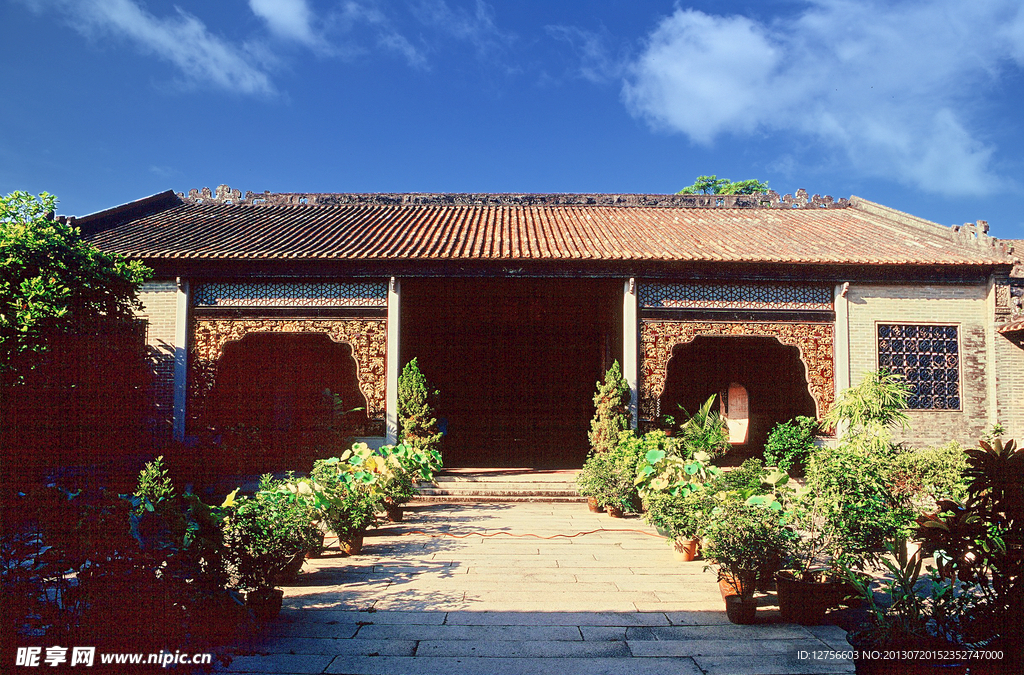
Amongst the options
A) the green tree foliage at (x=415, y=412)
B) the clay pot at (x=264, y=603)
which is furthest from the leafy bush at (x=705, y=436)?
the clay pot at (x=264, y=603)

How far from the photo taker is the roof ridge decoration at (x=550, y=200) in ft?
50.7

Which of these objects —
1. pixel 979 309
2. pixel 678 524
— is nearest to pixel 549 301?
pixel 979 309

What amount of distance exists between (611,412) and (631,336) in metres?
1.43

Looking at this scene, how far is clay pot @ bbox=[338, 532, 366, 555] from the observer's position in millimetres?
6043

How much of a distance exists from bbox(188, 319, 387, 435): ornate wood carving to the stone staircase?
1703 millimetres

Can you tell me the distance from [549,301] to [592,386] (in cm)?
271

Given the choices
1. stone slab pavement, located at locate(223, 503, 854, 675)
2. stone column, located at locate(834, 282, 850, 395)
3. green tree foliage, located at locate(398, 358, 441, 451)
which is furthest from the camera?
stone column, located at locate(834, 282, 850, 395)

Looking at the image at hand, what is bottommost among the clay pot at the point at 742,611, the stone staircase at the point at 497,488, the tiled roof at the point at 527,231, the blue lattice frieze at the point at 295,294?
the stone staircase at the point at 497,488

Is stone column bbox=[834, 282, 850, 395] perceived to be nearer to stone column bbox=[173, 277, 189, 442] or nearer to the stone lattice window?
the stone lattice window

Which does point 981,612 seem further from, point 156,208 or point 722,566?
point 156,208

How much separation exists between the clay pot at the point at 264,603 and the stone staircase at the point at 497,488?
5.49 metres

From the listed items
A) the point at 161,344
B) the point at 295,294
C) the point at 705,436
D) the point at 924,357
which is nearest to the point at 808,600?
the point at 705,436

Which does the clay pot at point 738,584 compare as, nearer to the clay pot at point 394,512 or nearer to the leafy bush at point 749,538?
the leafy bush at point 749,538

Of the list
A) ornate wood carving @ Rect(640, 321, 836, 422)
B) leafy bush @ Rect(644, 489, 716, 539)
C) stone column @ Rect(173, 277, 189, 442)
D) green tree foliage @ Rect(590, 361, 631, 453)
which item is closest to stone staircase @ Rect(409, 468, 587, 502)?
green tree foliage @ Rect(590, 361, 631, 453)
